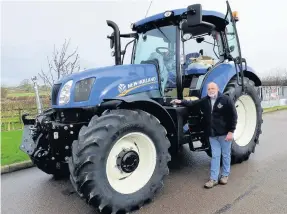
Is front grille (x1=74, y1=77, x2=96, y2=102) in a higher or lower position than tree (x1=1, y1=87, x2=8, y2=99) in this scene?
higher

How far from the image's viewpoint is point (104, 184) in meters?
3.34

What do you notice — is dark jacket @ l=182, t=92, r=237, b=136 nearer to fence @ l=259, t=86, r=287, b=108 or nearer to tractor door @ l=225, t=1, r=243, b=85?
tractor door @ l=225, t=1, r=243, b=85

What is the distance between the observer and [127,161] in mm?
3674

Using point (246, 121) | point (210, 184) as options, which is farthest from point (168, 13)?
point (246, 121)

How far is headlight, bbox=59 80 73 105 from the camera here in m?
4.01

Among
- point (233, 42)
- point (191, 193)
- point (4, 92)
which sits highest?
point (233, 42)

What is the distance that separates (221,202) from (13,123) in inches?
491

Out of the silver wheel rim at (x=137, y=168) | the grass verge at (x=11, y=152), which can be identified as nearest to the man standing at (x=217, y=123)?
the silver wheel rim at (x=137, y=168)

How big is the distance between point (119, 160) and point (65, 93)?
1.26 m

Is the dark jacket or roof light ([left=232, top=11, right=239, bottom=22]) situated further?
roof light ([left=232, top=11, right=239, bottom=22])

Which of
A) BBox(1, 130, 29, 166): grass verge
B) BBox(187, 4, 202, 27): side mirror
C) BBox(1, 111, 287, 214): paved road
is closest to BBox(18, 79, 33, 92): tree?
BBox(1, 130, 29, 166): grass verge

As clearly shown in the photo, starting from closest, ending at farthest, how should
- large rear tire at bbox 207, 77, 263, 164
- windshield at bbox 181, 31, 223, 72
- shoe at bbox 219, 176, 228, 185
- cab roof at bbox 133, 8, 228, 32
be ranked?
shoe at bbox 219, 176, 228, 185
cab roof at bbox 133, 8, 228, 32
windshield at bbox 181, 31, 223, 72
large rear tire at bbox 207, 77, 263, 164

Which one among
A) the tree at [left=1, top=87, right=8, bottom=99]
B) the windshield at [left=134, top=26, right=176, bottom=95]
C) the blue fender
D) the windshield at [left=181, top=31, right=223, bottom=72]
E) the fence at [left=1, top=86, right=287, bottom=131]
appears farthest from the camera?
the tree at [left=1, top=87, right=8, bottom=99]

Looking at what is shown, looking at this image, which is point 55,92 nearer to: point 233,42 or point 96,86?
point 96,86
